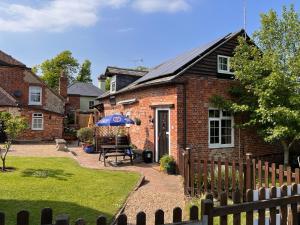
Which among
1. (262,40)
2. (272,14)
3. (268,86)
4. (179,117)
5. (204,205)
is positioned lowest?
(204,205)

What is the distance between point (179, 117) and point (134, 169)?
9.83ft

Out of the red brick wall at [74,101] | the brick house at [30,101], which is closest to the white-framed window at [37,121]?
the brick house at [30,101]

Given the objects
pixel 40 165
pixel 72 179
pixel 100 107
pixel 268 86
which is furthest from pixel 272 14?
pixel 100 107

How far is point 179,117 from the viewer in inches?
506

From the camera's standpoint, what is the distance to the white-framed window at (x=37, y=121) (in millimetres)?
25406

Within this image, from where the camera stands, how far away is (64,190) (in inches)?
334

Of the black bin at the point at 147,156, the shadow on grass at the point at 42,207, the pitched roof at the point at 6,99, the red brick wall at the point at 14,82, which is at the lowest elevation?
the shadow on grass at the point at 42,207

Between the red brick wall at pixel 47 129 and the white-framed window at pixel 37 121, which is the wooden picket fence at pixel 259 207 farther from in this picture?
the white-framed window at pixel 37 121

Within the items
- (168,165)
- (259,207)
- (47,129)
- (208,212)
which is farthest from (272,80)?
(47,129)

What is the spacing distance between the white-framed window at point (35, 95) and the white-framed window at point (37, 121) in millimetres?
2582

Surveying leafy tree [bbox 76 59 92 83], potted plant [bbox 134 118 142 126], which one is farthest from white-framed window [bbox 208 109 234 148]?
leafy tree [bbox 76 59 92 83]

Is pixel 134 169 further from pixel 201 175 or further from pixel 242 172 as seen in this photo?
pixel 242 172

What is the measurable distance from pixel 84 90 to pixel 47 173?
105ft

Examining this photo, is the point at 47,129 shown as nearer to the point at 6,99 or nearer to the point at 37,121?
the point at 37,121
